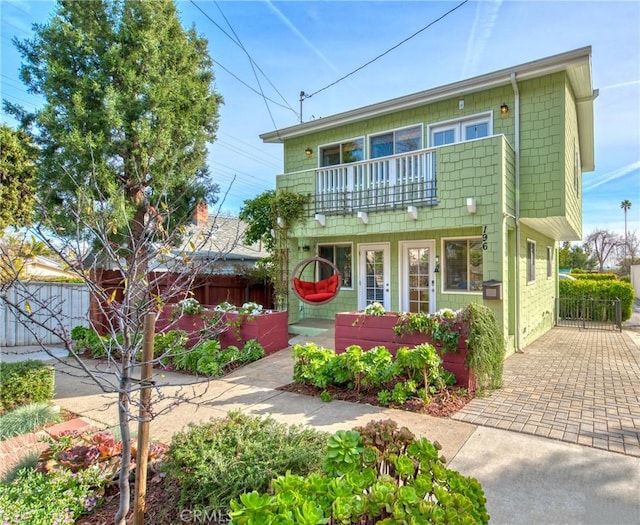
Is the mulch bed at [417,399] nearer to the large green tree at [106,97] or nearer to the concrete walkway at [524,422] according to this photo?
the concrete walkway at [524,422]

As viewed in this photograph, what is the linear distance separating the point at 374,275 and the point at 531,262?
4.23m

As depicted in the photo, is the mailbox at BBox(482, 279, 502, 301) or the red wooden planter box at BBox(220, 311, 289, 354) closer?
the mailbox at BBox(482, 279, 502, 301)

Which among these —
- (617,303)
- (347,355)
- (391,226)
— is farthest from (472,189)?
(617,303)

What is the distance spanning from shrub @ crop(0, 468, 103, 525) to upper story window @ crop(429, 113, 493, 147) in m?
8.93

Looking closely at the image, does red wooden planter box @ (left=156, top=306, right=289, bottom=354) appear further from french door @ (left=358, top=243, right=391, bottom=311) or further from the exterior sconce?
the exterior sconce

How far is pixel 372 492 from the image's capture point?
182 centimetres

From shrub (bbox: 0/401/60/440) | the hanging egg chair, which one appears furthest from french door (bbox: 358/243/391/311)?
shrub (bbox: 0/401/60/440)

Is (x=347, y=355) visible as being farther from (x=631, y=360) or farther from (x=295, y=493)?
(x=631, y=360)

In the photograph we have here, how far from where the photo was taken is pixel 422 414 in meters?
4.36

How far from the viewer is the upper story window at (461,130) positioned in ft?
27.9

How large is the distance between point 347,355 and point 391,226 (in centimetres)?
393

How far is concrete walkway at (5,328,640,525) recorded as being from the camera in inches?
104
